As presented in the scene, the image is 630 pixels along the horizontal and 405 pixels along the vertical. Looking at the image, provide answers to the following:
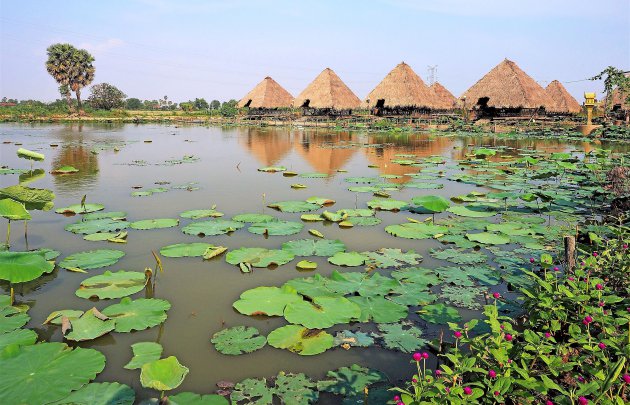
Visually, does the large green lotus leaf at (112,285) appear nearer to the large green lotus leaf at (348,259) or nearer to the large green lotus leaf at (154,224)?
the large green lotus leaf at (154,224)

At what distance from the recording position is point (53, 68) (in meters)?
44.3

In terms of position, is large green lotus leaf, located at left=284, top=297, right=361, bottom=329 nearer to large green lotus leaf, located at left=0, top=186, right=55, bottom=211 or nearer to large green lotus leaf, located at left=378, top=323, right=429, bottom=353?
large green lotus leaf, located at left=378, top=323, right=429, bottom=353

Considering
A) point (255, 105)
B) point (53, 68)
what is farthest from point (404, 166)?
point (53, 68)

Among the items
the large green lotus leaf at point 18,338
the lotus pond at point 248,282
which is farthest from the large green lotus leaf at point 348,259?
the large green lotus leaf at point 18,338

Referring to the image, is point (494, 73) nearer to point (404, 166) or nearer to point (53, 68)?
point (404, 166)

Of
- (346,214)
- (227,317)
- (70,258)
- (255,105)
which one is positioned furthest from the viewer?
(255,105)

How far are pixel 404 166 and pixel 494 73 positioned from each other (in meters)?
21.8

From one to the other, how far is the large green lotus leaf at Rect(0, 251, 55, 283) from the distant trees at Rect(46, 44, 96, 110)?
50.8m

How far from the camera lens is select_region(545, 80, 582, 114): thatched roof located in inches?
1255

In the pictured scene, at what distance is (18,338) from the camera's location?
114 inches

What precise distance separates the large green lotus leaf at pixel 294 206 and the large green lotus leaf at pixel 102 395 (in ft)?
14.6

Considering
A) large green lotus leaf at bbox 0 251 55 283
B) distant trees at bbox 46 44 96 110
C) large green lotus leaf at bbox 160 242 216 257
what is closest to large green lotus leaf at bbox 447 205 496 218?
large green lotus leaf at bbox 160 242 216 257

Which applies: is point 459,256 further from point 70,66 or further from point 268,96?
point 70,66

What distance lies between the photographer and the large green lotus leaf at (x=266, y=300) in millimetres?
3439
